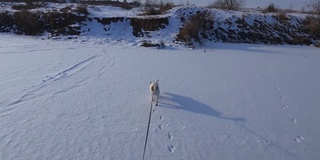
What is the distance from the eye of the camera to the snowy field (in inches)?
150

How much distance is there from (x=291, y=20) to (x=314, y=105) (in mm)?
12949

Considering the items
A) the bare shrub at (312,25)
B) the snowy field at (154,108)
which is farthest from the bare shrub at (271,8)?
the snowy field at (154,108)

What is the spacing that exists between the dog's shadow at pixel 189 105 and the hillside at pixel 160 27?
6.38 meters

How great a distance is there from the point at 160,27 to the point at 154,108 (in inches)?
373

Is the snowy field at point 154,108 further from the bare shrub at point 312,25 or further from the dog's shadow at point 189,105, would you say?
the bare shrub at point 312,25

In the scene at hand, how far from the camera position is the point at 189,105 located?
214 inches

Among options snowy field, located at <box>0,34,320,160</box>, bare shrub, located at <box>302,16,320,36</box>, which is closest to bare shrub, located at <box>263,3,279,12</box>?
bare shrub, located at <box>302,16,320,36</box>

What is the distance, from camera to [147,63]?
8805mm

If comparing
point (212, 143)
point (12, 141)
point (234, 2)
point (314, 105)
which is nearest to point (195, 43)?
point (314, 105)

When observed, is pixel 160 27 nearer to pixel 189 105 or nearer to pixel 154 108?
pixel 189 105

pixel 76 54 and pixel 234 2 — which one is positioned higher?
pixel 234 2

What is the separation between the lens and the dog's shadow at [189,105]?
5.09 metres

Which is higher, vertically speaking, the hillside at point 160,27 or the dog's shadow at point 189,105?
the hillside at point 160,27

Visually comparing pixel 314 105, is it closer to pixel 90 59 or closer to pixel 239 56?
pixel 239 56
